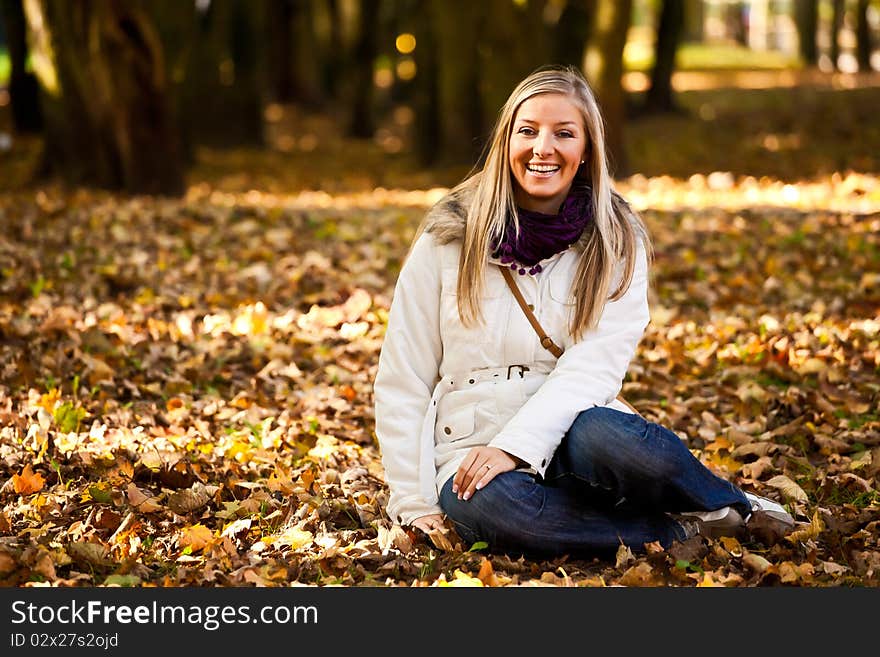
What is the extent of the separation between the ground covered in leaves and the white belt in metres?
0.19

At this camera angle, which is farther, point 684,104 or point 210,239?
point 684,104

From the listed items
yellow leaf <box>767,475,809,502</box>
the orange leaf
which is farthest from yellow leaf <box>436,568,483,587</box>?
the orange leaf

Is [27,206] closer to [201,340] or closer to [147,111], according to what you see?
[147,111]

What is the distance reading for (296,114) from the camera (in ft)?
83.0

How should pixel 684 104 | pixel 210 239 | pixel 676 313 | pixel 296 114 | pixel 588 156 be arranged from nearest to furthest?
pixel 588 156 → pixel 676 313 → pixel 210 239 → pixel 684 104 → pixel 296 114

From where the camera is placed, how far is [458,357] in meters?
4.03

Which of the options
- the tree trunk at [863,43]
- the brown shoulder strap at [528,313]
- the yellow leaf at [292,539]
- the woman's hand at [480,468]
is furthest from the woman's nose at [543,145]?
the tree trunk at [863,43]

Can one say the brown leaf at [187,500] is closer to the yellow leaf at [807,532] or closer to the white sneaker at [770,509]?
the white sneaker at [770,509]

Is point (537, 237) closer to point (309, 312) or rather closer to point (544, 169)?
point (544, 169)

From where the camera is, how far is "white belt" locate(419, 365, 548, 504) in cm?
404

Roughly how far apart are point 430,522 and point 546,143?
1.33 m

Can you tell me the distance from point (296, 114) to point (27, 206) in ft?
50.6

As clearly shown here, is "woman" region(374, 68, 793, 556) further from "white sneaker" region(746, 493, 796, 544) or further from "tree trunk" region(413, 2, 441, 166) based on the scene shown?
"tree trunk" region(413, 2, 441, 166)

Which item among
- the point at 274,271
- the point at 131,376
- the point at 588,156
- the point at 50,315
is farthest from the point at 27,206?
the point at 588,156
